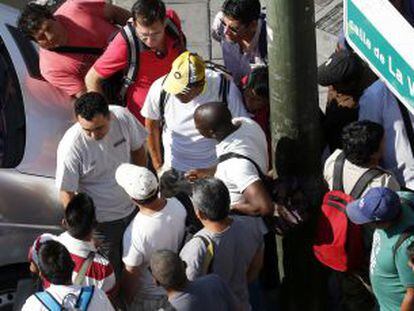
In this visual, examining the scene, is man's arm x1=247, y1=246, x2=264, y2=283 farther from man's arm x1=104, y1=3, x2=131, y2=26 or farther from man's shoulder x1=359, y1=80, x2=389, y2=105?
man's arm x1=104, y1=3, x2=131, y2=26

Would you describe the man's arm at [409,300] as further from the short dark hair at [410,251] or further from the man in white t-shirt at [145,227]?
the man in white t-shirt at [145,227]

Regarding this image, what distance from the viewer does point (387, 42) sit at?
12.0 feet

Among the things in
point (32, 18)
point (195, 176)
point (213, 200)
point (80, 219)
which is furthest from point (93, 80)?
point (213, 200)

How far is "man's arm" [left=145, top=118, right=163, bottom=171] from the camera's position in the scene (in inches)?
240

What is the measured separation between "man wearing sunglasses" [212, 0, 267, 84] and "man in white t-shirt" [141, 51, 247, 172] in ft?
1.55

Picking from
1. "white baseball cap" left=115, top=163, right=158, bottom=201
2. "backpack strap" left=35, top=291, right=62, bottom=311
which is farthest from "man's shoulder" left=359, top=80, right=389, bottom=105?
"backpack strap" left=35, top=291, right=62, bottom=311

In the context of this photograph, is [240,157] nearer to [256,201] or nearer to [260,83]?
[256,201]

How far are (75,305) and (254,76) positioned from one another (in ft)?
6.68

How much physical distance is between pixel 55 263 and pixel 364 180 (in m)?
1.74

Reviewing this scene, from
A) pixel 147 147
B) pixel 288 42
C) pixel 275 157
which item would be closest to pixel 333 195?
pixel 275 157

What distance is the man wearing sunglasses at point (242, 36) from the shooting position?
6.21 m

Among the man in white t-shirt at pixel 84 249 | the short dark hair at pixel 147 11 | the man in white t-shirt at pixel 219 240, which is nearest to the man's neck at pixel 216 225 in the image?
the man in white t-shirt at pixel 219 240

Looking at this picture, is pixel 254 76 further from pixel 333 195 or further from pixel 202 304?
pixel 202 304

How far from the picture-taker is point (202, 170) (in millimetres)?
6023
